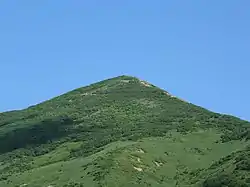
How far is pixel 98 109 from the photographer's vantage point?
142m

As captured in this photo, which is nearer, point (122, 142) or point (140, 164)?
point (140, 164)

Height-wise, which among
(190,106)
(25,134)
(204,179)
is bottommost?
(204,179)

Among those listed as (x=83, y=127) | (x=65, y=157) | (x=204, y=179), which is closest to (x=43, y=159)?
(x=65, y=157)

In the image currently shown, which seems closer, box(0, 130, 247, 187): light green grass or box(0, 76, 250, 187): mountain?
box(0, 130, 247, 187): light green grass

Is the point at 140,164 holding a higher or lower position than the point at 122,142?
lower

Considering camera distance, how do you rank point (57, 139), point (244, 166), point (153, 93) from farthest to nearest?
point (153, 93) < point (57, 139) < point (244, 166)

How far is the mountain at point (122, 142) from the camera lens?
252 feet

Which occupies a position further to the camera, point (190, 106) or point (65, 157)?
point (190, 106)

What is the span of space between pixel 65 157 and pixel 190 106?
49.7 metres

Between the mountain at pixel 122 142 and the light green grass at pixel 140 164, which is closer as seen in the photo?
the light green grass at pixel 140 164

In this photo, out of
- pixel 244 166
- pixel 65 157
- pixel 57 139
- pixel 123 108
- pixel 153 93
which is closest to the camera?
pixel 244 166

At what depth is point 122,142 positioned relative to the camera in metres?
101

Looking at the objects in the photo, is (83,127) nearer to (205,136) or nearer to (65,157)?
(65,157)

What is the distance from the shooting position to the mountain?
7688cm
